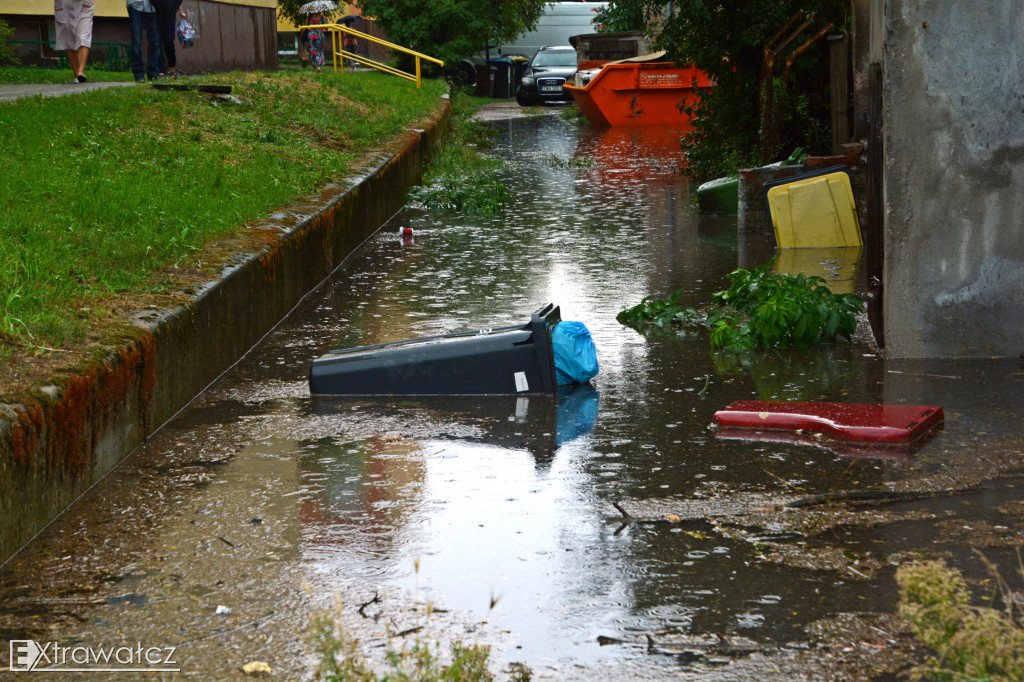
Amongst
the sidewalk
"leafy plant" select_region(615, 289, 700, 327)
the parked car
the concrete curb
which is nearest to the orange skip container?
the parked car

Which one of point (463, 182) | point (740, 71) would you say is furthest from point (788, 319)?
point (463, 182)

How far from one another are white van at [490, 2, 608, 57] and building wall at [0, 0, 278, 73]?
906 inches

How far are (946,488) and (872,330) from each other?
232 cm

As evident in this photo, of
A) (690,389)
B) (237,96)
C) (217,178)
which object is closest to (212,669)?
(690,389)

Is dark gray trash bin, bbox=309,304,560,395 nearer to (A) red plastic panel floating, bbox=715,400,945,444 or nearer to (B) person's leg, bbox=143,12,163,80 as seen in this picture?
(A) red plastic panel floating, bbox=715,400,945,444

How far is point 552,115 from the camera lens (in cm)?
2950

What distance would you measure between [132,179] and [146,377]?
3.59m

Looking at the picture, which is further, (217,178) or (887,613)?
(217,178)

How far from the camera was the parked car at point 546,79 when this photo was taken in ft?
113

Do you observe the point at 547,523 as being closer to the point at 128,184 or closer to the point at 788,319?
the point at 788,319

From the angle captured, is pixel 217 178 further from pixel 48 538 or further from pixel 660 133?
pixel 660 133

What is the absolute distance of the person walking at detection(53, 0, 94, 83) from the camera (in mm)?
14383

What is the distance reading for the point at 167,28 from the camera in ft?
49.3

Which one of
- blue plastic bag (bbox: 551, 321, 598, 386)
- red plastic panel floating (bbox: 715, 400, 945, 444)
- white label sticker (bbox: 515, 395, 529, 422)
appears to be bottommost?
white label sticker (bbox: 515, 395, 529, 422)
